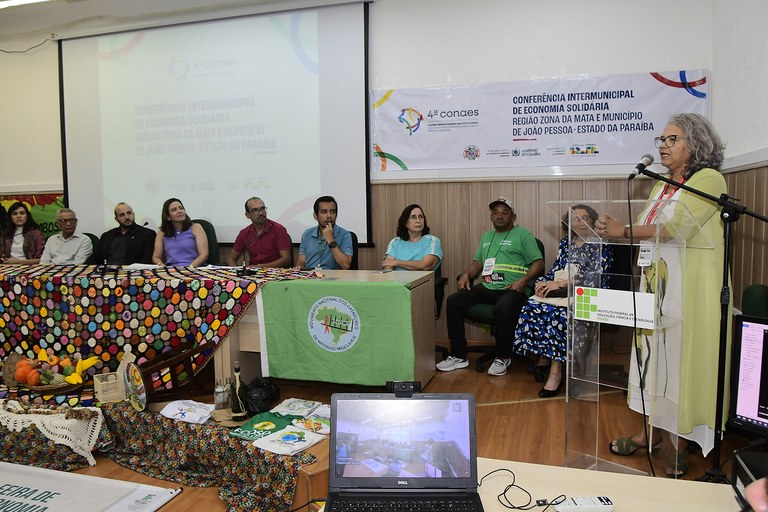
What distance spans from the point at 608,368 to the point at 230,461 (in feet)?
5.04

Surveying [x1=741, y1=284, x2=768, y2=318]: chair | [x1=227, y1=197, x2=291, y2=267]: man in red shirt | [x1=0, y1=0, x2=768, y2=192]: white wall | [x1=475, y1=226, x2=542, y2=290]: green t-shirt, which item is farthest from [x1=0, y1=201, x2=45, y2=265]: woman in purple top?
[x1=741, y1=284, x2=768, y2=318]: chair

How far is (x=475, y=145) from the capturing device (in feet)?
14.0

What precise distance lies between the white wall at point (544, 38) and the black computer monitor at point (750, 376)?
71.7 inches

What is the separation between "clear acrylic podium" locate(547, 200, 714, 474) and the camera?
187cm

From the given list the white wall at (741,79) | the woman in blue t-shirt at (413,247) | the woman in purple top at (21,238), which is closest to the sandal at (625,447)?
the white wall at (741,79)

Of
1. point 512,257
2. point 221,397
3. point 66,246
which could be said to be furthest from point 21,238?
point 512,257

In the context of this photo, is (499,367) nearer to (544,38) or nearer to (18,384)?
(544,38)

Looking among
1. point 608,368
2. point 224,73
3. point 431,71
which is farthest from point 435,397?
point 224,73

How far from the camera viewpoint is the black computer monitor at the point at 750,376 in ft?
4.83

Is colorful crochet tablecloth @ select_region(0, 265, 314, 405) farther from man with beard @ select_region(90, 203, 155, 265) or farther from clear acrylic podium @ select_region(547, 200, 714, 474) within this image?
clear acrylic podium @ select_region(547, 200, 714, 474)

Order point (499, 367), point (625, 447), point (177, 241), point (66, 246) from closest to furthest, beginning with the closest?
1. point (625, 447)
2. point (499, 367)
3. point (177, 241)
4. point (66, 246)

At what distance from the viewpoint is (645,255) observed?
6.23ft

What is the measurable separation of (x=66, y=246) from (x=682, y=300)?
4.47 meters

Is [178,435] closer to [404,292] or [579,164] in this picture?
[404,292]
